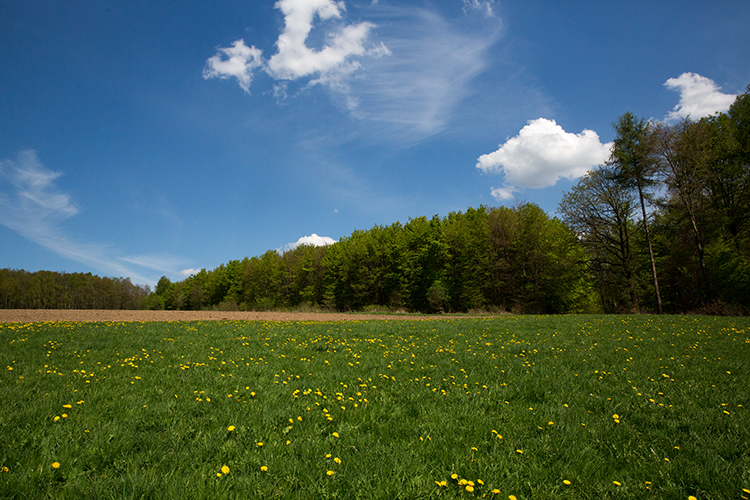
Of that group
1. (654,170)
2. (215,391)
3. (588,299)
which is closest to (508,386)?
(215,391)

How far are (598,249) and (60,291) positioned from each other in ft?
419

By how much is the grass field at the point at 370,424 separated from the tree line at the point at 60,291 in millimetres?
115653

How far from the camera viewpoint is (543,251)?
1281 inches

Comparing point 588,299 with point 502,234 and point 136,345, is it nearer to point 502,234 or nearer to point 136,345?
point 502,234

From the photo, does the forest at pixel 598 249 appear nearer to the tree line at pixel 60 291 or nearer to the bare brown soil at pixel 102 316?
the bare brown soil at pixel 102 316

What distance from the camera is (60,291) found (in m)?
92.5

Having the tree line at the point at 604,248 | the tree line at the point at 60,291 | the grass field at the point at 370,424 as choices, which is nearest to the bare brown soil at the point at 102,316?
the grass field at the point at 370,424

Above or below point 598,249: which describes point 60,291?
above

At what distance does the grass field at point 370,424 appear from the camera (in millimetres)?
2955

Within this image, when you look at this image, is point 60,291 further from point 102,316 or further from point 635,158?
point 635,158

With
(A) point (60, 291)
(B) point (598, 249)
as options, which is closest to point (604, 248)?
(B) point (598, 249)

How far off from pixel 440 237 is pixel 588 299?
56.2ft

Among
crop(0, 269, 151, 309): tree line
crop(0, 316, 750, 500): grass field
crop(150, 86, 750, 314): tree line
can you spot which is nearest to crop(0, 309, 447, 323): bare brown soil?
crop(0, 316, 750, 500): grass field

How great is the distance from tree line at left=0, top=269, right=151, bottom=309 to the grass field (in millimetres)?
115653
